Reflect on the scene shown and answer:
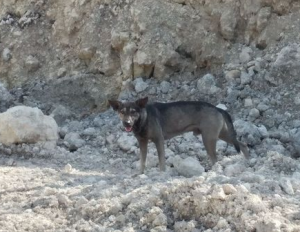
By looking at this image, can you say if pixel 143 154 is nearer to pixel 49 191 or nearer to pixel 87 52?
pixel 49 191

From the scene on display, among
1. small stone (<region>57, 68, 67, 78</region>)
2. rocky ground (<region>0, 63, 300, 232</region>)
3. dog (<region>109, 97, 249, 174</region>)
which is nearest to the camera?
rocky ground (<region>0, 63, 300, 232</region>)

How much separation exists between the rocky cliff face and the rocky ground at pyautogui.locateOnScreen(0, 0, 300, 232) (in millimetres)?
21

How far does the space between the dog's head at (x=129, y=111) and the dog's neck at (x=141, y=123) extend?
10 cm

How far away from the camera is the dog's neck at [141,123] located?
9258mm

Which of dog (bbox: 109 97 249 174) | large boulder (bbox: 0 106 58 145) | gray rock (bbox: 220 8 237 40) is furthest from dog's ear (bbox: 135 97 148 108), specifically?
gray rock (bbox: 220 8 237 40)

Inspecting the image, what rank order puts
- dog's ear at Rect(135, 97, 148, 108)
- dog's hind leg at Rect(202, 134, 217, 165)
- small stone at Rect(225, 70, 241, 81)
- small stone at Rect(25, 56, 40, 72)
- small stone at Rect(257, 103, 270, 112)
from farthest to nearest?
small stone at Rect(25, 56, 40, 72)
small stone at Rect(225, 70, 241, 81)
small stone at Rect(257, 103, 270, 112)
dog's hind leg at Rect(202, 134, 217, 165)
dog's ear at Rect(135, 97, 148, 108)

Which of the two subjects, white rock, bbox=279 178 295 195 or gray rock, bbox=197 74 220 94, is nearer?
white rock, bbox=279 178 295 195

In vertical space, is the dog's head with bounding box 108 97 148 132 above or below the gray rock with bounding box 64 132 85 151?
above

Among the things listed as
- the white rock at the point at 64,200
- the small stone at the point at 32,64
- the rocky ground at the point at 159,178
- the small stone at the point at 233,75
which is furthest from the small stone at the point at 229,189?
the small stone at the point at 32,64

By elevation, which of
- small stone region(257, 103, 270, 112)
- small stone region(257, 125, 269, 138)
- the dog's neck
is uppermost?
the dog's neck

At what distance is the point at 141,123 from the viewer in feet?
30.5

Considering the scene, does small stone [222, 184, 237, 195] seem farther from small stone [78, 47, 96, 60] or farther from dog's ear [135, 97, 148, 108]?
small stone [78, 47, 96, 60]

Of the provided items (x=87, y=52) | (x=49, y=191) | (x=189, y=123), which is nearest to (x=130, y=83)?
(x=87, y=52)

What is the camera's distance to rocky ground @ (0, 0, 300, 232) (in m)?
8.34
